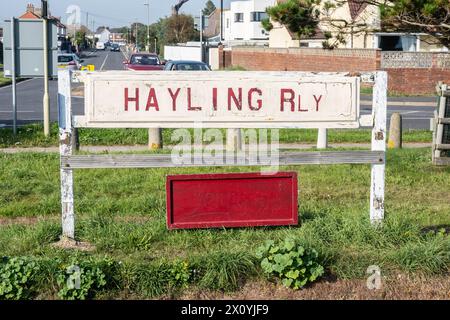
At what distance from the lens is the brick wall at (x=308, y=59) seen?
3456cm

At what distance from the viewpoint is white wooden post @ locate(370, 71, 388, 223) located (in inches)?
270

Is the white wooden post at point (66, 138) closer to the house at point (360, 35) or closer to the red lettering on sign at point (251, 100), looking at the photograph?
the red lettering on sign at point (251, 100)

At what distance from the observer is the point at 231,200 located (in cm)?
682

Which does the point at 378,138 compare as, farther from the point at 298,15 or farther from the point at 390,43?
the point at 390,43

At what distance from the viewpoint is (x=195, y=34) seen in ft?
268

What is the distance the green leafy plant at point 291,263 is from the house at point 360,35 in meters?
5.06

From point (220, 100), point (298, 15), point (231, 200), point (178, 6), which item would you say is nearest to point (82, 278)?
point (231, 200)

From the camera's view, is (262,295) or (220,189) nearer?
(262,295)

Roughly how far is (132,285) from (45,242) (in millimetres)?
1297

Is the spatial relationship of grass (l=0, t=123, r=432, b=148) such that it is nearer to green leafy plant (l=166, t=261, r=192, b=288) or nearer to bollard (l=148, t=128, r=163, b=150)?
bollard (l=148, t=128, r=163, b=150)

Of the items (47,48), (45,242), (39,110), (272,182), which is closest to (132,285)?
(45,242)
